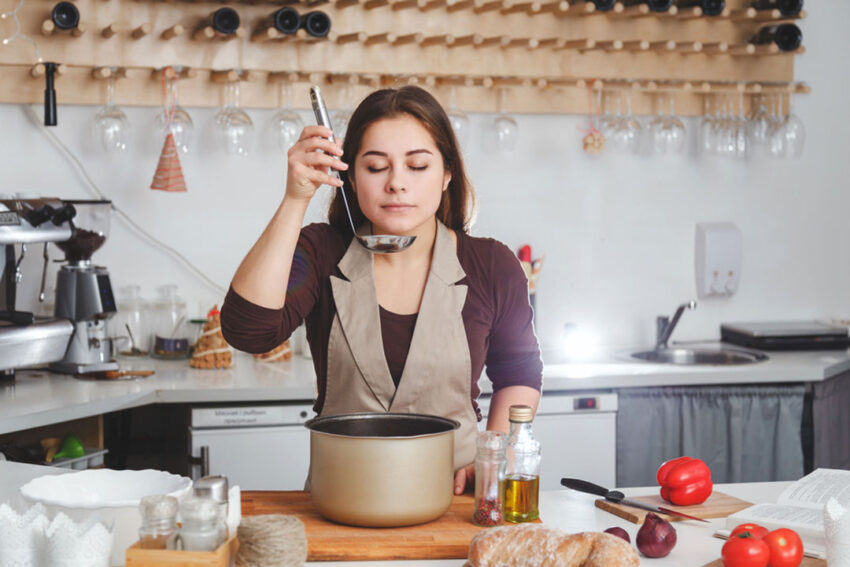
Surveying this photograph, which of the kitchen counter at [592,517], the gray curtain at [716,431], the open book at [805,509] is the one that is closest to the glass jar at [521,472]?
the kitchen counter at [592,517]

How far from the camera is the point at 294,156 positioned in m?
1.61

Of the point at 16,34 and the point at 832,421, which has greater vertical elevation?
the point at 16,34

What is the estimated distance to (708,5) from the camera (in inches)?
146

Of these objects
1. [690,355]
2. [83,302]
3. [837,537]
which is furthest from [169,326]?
[837,537]

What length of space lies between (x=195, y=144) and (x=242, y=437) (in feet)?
3.89

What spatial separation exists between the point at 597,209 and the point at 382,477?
8.69 ft

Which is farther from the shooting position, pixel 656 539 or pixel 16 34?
pixel 16 34

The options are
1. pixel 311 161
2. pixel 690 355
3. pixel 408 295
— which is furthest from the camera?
pixel 690 355

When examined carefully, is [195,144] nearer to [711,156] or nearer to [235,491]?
[711,156]

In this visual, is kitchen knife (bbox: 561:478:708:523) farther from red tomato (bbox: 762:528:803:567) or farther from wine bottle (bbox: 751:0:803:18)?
wine bottle (bbox: 751:0:803:18)

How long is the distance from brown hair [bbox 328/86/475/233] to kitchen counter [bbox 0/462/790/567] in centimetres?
64

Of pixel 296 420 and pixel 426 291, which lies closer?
pixel 426 291

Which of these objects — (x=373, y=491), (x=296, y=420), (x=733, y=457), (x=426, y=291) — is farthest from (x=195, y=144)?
(x=373, y=491)

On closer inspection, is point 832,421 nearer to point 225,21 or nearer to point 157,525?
point 225,21
